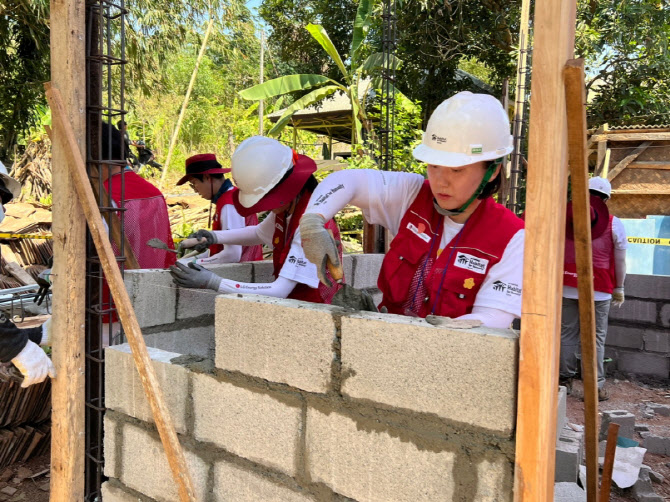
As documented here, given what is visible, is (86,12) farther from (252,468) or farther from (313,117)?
(313,117)

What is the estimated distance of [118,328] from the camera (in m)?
3.29

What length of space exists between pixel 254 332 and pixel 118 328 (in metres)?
1.51

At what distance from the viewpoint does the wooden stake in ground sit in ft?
7.20

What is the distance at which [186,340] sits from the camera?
3.32 meters

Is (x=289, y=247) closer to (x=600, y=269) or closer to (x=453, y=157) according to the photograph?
(x=453, y=157)

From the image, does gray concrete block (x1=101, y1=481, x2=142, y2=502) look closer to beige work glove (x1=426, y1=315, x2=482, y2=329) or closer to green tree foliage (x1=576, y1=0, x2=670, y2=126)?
beige work glove (x1=426, y1=315, x2=482, y2=329)

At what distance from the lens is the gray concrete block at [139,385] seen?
2.33 metres

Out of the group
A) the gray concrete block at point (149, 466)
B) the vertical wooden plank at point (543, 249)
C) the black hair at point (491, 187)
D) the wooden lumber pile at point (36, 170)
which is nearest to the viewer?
the vertical wooden plank at point (543, 249)

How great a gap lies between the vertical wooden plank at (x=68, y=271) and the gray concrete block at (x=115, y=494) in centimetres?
13

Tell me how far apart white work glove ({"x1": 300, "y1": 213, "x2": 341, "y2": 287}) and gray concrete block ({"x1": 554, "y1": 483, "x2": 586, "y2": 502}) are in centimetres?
169

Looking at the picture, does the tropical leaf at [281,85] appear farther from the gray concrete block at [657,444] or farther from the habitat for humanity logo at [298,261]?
the habitat for humanity logo at [298,261]

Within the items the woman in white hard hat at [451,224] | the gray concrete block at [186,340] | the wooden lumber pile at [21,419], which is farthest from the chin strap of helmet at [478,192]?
the wooden lumber pile at [21,419]

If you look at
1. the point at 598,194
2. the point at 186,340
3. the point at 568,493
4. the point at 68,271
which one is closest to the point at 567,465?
the point at 568,493

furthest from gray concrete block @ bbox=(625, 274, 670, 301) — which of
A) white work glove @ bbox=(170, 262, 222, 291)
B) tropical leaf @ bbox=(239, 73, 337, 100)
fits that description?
tropical leaf @ bbox=(239, 73, 337, 100)
